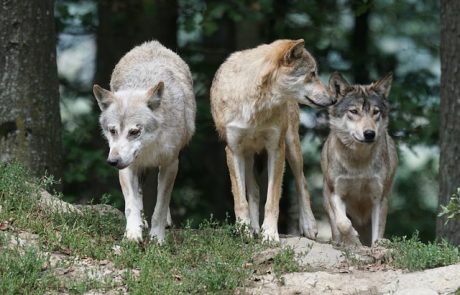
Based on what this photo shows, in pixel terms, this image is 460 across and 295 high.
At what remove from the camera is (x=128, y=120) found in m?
9.09

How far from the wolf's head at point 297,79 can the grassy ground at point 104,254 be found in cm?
163

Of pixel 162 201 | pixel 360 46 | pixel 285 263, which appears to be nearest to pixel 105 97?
pixel 162 201

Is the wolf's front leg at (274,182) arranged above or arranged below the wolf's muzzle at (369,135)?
below

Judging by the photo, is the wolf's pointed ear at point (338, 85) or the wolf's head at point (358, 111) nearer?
the wolf's head at point (358, 111)

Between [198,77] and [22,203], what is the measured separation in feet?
24.7

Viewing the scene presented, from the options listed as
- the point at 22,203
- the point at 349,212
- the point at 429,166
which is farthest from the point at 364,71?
the point at 22,203

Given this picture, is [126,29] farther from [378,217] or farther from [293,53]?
[378,217]

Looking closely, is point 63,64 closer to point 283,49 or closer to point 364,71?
point 364,71

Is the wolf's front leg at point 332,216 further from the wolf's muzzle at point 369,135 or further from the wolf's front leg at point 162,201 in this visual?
the wolf's front leg at point 162,201

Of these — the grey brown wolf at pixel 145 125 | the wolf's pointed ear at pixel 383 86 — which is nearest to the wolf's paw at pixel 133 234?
the grey brown wolf at pixel 145 125

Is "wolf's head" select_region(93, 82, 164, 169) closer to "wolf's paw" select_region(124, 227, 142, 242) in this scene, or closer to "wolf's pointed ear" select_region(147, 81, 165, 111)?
"wolf's pointed ear" select_region(147, 81, 165, 111)

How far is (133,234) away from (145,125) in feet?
3.39

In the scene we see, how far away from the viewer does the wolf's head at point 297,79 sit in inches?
401

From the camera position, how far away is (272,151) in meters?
10.4
